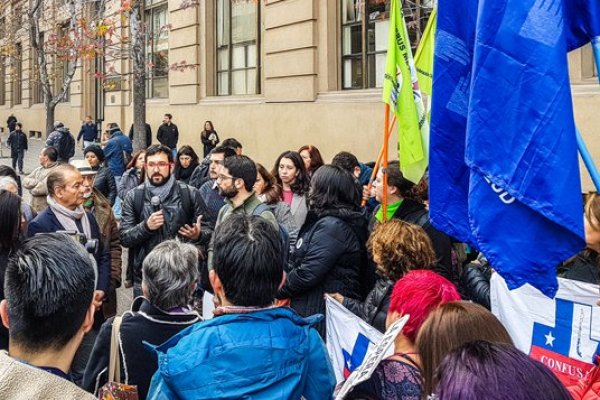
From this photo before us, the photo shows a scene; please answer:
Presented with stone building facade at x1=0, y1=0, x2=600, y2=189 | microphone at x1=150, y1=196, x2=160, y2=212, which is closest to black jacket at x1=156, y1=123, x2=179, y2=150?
stone building facade at x1=0, y1=0, x2=600, y2=189

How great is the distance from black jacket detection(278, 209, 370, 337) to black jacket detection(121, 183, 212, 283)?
1.41m

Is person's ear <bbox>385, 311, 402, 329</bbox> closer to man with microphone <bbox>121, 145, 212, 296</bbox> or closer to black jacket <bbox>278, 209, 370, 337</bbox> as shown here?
black jacket <bbox>278, 209, 370, 337</bbox>

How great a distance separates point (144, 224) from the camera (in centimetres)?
567

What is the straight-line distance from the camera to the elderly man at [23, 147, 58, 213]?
22.4 ft

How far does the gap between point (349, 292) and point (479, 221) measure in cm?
228

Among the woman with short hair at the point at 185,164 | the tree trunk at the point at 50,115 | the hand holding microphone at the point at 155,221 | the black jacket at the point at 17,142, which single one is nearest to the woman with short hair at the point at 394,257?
the hand holding microphone at the point at 155,221

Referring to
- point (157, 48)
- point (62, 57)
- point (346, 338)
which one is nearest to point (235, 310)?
point (346, 338)

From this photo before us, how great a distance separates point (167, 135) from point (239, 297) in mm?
17028

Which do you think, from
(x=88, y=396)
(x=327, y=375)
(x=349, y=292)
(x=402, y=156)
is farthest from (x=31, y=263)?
(x=402, y=156)

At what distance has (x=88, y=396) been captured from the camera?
1.91 metres

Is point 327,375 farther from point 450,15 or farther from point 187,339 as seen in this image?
point 450,15

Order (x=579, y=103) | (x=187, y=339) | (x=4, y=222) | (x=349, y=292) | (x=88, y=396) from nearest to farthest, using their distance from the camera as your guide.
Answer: (x=88, y=396), (x=187, y=339), (x=4, y=222), (x=349, y=292), (x=579, y=103)

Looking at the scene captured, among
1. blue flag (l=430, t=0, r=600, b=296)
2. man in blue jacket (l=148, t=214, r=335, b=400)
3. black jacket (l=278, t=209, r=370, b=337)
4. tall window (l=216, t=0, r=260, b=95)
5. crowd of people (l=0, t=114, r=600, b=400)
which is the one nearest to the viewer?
crowd of people (l=0, t=114, r=600, b=400)

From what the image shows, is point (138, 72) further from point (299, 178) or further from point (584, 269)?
point (584, 269)
